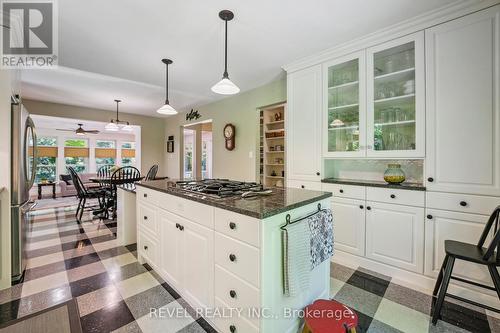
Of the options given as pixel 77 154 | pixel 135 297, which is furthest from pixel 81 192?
pixel 77 154

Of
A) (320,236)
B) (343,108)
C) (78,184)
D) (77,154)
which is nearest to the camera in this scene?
(320,236)

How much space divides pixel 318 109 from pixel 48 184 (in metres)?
8.35

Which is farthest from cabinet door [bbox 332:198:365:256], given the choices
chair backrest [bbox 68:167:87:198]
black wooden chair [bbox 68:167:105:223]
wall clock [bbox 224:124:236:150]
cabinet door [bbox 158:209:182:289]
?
chair backrest [bbox 68:167:87:198]

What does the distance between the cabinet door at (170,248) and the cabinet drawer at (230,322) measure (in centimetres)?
49

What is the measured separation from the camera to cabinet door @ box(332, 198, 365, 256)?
2.29 metres

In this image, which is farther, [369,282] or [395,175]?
[395,175]

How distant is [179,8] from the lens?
6.14ft

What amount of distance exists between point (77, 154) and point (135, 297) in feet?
27.6

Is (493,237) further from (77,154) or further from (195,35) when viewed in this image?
(77,154)

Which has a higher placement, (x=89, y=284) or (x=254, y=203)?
(x=254, y=203)

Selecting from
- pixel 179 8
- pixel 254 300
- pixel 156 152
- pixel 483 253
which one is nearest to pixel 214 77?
pixel 179 8

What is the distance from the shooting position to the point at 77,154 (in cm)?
805

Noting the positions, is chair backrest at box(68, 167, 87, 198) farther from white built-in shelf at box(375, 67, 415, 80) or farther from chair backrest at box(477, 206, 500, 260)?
chair backrest at box(477, 206, 500, 260)

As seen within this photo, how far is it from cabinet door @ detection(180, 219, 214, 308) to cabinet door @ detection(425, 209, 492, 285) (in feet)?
6.17
